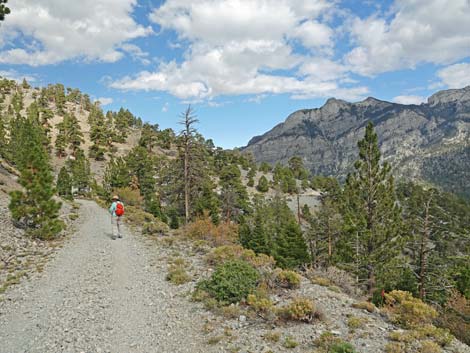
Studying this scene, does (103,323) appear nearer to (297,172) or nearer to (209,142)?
(297,172)

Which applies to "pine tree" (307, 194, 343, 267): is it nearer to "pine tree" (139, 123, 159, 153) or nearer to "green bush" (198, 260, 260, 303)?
"green bush" (198, 260, 260, 303)

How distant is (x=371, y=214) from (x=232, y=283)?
17711 mm

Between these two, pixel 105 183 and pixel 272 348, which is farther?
pixel 105 183

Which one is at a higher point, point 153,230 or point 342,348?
point 153,230

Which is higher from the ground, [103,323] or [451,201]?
[103,323]

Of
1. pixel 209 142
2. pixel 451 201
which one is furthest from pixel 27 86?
pixel 451 201

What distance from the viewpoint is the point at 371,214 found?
24453 millimetres

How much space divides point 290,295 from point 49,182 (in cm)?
1431

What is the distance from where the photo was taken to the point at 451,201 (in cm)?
9450

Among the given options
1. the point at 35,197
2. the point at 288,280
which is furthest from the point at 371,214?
the point at 35,197

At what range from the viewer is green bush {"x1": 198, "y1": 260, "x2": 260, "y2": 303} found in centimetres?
970

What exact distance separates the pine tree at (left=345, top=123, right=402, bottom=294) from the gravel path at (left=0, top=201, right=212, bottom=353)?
15641 mm

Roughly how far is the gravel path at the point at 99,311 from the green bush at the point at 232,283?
0.91 metres

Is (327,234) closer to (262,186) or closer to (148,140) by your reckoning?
(262,186)
